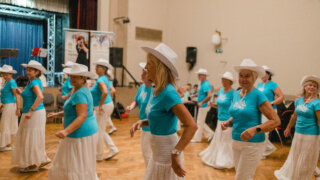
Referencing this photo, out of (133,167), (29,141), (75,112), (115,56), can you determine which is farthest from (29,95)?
(115,56)

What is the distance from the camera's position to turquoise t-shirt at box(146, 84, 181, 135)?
1.75 meters

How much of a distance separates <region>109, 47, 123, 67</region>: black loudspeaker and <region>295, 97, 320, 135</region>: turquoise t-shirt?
778cm

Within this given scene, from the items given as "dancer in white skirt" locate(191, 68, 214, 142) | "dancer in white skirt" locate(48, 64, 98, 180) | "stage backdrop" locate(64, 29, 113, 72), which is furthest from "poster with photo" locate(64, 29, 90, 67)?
"dancer in white skirt" locate(48, 64, 98, 180)

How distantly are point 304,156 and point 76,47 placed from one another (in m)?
7.90

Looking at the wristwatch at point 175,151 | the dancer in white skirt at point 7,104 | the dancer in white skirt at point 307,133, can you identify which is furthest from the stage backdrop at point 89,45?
the wristwatch at point 175,151

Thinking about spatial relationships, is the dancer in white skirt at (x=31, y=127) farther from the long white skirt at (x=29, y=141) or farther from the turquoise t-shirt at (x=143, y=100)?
the turquoise t-shirt at (x=143, y=100)

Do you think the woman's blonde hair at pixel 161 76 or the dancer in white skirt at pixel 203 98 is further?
the dancer in white skirt at pixel 203 98

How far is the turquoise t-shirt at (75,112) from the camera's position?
2.59 meters

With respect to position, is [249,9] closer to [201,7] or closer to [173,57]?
[201,7]

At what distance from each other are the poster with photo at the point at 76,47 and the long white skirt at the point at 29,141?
5651mm

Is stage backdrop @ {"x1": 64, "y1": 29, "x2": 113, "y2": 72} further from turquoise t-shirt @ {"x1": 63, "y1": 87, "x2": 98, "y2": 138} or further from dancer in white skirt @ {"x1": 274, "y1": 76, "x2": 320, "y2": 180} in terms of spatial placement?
dancer in white skirt @ {"x1": 274, "y1": 76, "x2": 320, "y2": 180}

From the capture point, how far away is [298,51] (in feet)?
26.0

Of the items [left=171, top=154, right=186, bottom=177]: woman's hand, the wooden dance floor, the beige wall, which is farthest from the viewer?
the beige wall

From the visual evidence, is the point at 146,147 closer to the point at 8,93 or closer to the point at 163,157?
the point at 163,157
